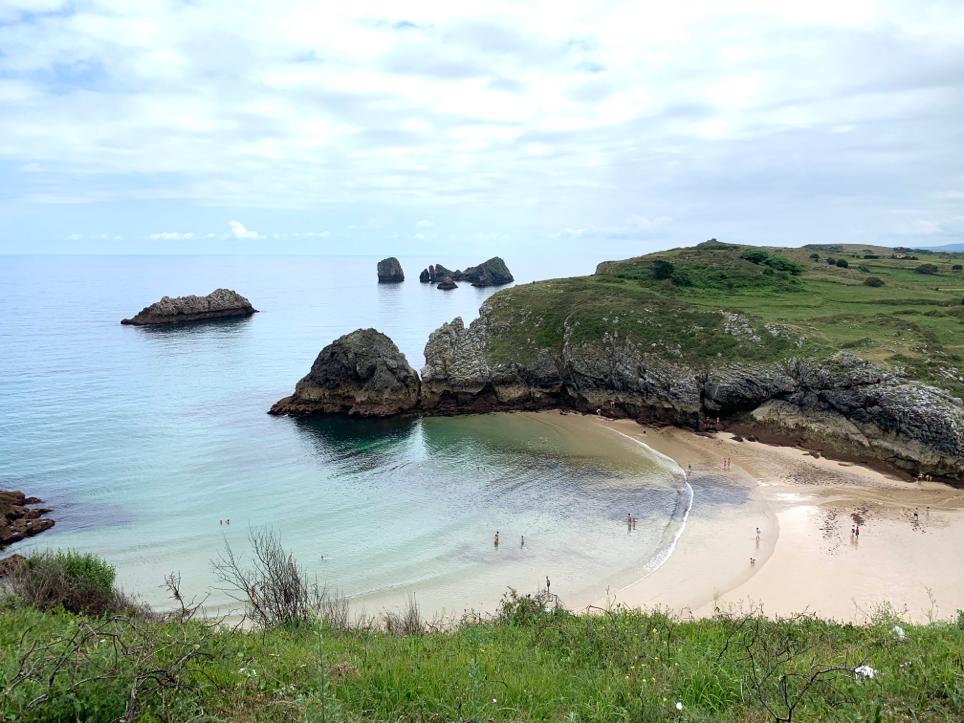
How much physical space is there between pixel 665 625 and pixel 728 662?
3496mm

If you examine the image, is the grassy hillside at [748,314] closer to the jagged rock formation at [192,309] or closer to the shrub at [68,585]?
the shrub at [68,585]

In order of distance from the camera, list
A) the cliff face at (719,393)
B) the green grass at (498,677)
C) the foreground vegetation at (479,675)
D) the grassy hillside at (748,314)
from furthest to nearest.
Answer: the grassy hillside at (748,314) < the cliff face at (719,393) < the green grass at (498,677) < the foreground vegetation at (479,675)

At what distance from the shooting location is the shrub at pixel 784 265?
94625mm

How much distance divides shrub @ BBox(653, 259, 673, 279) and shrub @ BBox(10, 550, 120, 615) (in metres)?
82.0

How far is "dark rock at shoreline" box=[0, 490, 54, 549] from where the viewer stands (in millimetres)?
31859

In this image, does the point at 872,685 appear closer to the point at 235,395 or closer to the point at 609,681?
the point at 609,681

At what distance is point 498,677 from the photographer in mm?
9352

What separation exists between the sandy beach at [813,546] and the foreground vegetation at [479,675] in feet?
38.2

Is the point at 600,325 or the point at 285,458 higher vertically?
the point at 600,325

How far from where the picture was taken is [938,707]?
7.75 metres

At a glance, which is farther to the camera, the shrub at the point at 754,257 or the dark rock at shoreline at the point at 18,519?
the shrub at the point at 754,257

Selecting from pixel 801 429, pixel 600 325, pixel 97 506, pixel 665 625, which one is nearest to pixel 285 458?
pixel 97 506

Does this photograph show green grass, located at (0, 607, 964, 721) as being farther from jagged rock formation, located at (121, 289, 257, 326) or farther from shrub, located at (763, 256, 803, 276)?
jagged rock formation, located at (121, 289, 257, 326)

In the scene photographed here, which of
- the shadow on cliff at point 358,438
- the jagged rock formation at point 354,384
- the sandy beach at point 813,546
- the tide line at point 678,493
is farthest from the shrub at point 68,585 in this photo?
the jagged rock formation at point 354,384
